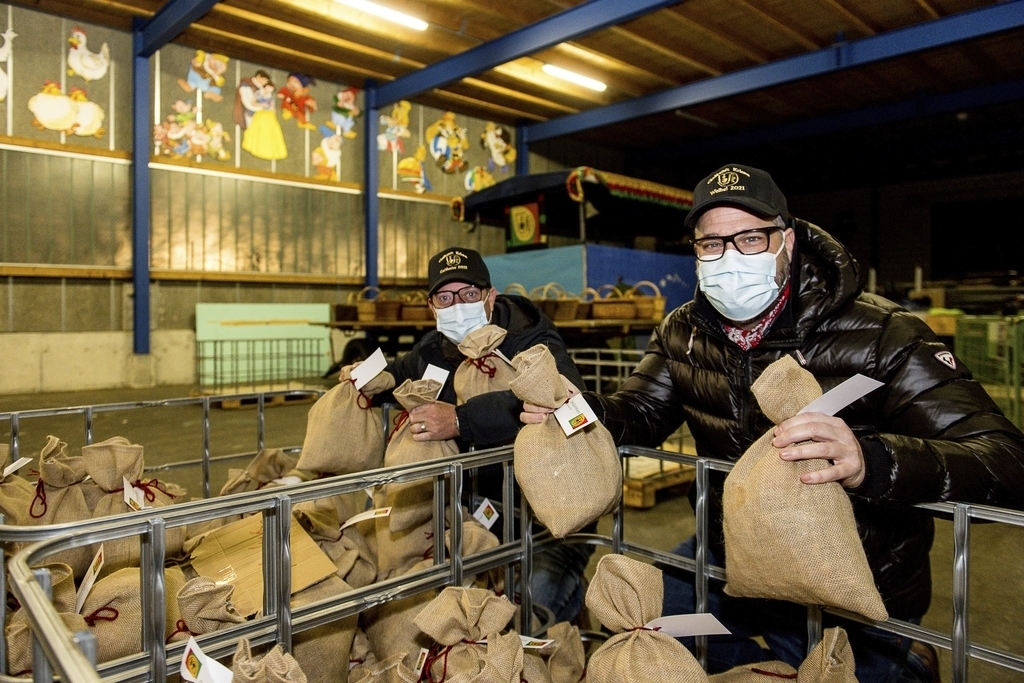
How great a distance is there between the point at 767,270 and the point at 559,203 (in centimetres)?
853

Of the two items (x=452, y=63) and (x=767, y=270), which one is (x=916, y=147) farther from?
(x=767, y=270)

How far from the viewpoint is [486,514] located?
1.66m

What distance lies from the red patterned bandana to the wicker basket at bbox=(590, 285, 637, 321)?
4306mm

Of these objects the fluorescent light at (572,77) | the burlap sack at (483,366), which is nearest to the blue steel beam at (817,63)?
the fluorescent light at (572,77)

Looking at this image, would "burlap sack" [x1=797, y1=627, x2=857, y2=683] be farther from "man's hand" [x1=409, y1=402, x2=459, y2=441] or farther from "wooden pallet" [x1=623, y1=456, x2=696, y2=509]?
"wooden pallet" [x1=623, y1=456, x2=696, y2=509]

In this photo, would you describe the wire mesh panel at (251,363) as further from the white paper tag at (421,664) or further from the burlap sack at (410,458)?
the white paper tag at (421,664)

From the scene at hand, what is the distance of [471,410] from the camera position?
1674 mm

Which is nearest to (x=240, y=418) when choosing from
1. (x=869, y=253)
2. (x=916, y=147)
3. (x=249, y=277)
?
(x=249, y=277)

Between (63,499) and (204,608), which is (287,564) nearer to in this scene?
(204,608)

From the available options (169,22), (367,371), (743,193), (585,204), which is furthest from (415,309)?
(743,193)

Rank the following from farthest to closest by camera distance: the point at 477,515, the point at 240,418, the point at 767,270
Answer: the point at 240,418 → the point at 477,515 → the point at 767,270

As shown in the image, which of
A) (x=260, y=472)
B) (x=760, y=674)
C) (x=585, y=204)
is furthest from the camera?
(x=585, y=204)

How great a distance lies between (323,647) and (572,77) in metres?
9.98

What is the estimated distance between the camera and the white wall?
789 centimetres
